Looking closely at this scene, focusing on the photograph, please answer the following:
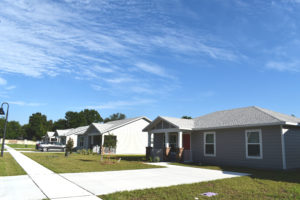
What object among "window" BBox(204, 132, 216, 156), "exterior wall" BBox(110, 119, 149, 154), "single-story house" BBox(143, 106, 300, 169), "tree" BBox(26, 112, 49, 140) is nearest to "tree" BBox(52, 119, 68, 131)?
"tree" BBox(26, 112, 49, 140)

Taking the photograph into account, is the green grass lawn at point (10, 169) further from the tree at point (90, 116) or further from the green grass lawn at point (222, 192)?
the tree at point (90, 116)

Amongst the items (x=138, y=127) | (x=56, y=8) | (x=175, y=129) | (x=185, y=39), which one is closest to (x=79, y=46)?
(x=56, y=8)

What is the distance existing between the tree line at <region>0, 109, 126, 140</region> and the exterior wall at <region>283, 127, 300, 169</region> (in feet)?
258

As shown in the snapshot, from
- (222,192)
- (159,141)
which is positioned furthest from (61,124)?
(222,192)

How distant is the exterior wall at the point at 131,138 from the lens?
31859 millimetres

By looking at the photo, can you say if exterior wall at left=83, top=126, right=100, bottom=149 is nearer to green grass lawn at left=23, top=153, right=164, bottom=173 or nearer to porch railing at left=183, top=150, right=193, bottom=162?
green grass lawn at left=23, top=153, right=164, bottom=173

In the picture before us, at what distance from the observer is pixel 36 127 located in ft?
299

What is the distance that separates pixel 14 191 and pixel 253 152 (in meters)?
13.3

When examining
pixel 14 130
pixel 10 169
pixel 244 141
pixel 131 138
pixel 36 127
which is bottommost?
pixel 10 169

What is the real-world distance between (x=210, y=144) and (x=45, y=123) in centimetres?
9114

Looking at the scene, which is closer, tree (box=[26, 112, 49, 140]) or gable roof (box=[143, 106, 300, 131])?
gable roof (box=[143, 106, 300, 131])

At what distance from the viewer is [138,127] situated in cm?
3406

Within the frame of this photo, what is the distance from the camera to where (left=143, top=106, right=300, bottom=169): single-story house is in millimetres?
13641

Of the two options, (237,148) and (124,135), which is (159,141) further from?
(124,135)
